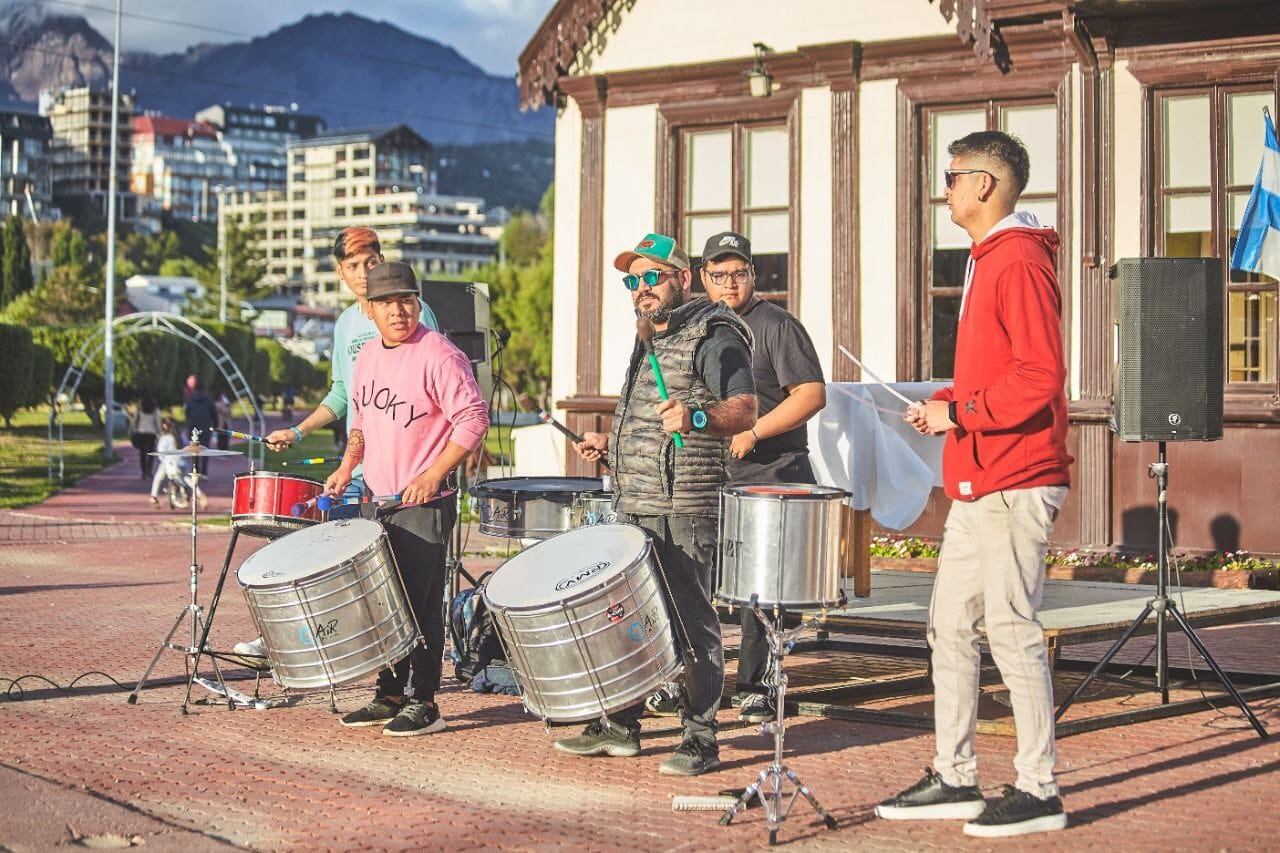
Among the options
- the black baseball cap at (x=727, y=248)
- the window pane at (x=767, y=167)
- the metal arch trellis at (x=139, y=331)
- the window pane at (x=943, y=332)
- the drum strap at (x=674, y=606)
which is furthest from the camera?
the metal arch trellis at (x=139, y=331)

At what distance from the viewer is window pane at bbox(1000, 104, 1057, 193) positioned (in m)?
15.4

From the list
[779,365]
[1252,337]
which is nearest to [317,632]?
[779,365]

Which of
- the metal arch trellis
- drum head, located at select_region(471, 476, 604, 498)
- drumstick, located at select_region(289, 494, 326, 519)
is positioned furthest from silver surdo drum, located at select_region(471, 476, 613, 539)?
the metal arch trellis

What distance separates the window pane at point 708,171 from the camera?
17141 millimetres

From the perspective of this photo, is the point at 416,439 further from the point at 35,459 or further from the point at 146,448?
the point at 35,459

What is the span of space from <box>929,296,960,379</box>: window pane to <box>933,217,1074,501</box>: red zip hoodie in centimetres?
996

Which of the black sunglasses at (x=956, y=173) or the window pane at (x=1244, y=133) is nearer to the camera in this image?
the black sunglasses at (x=956, y=173)

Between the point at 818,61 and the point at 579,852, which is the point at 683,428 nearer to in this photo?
the point at 579,852

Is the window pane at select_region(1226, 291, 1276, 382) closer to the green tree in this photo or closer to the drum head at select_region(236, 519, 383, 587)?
the drum head at select_region(236, 519, 383, 587)

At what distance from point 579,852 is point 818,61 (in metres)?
12.1

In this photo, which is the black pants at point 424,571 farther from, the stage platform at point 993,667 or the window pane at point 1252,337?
the window pane at point 1252,337

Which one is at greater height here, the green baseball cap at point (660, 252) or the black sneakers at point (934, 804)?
the green baseball cap at point (660, 252)

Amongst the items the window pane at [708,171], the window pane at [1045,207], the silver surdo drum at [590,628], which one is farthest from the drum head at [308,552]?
the window pane at [708,171]

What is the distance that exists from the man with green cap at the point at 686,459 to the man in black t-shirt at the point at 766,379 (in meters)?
0.93
